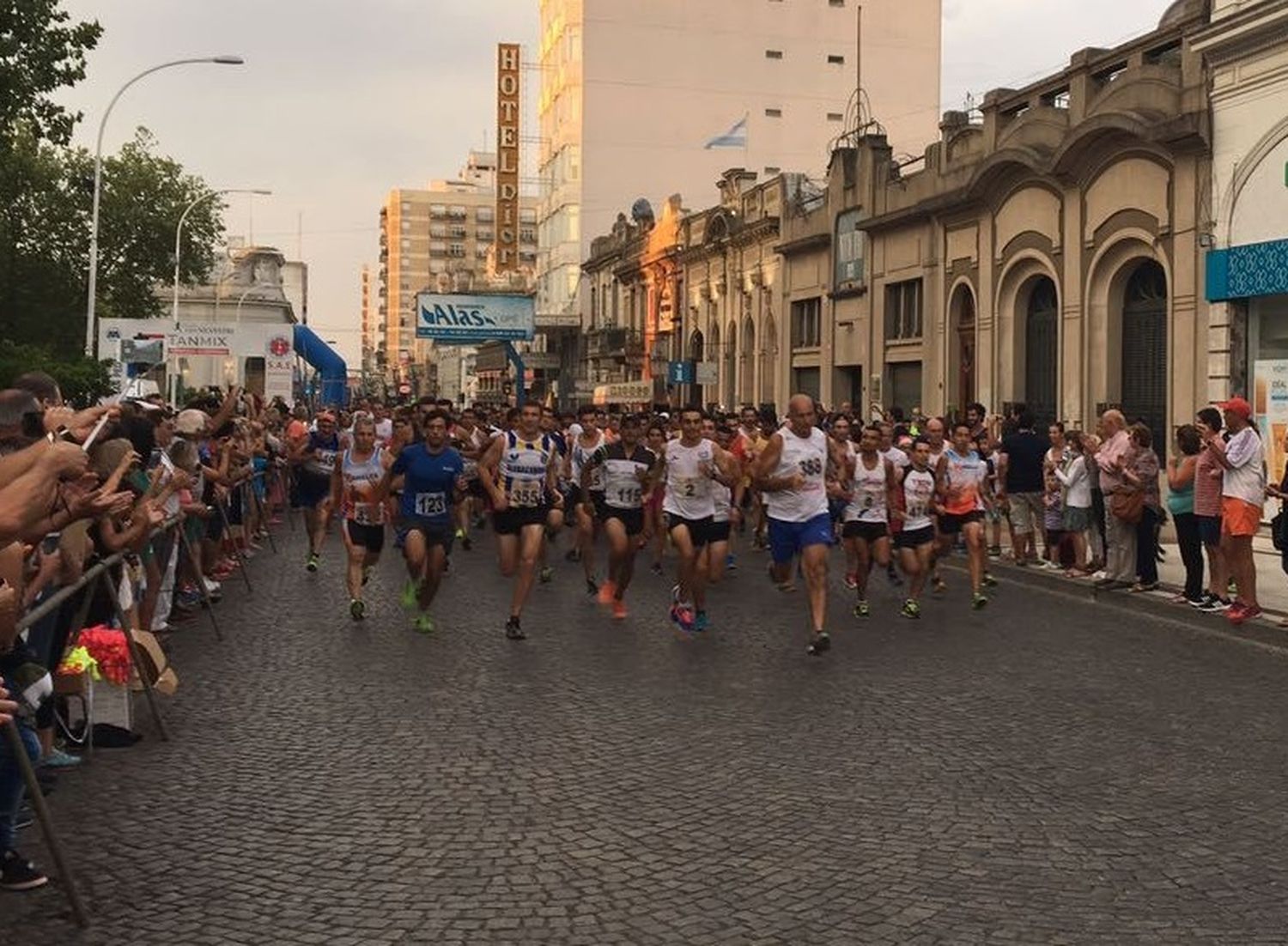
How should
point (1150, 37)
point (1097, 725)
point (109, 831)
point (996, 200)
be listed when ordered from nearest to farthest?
point (109, 831) → point (1097, 725) → point (1150, 37) → point (996, 200)

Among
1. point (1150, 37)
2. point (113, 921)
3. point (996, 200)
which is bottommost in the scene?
point (113, 921)

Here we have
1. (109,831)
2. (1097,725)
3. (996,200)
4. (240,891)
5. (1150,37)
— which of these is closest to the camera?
(240,891)

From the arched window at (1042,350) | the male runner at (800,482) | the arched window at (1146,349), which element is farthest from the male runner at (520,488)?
the arched window at (1042,350)

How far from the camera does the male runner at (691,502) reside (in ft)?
37.5

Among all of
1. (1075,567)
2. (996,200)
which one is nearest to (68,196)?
(996,200)

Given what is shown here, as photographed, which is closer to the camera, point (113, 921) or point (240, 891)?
point (113, 921)

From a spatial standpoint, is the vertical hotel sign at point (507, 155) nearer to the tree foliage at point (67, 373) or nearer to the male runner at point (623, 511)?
the tree foliage at point (67, 373)

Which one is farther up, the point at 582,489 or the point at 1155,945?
the point at 582,489

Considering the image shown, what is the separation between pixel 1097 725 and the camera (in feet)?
26.0

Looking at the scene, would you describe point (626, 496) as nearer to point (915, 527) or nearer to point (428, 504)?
point (428, 504)

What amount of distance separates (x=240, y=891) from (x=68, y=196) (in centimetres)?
6012

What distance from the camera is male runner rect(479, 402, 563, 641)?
37.6 ft

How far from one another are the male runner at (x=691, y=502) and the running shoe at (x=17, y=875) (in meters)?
6.70

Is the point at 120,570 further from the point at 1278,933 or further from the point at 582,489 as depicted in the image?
the point at 582,489
